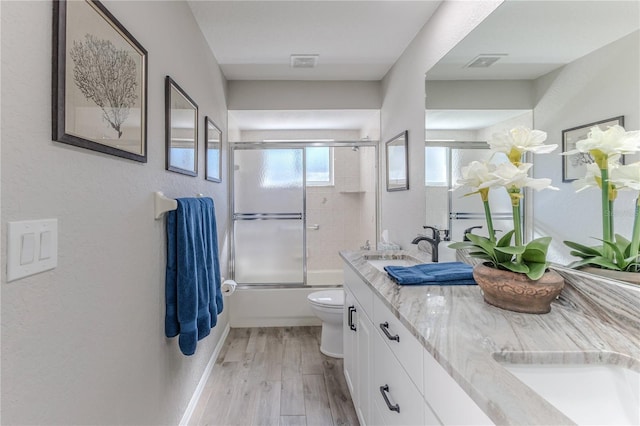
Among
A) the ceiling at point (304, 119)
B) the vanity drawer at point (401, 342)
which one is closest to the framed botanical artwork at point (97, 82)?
the vanity drawer at point (401, 342)

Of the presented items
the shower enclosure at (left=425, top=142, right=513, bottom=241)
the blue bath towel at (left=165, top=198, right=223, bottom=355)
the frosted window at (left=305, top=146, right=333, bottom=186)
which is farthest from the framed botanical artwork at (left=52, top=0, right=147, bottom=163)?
the frosted window at (left=305, top=146, right=333, bottom=186)

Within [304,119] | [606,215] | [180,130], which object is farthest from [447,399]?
[304,119]

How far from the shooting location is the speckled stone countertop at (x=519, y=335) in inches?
22.7

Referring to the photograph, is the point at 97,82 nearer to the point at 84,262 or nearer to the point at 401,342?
the point at 84,262

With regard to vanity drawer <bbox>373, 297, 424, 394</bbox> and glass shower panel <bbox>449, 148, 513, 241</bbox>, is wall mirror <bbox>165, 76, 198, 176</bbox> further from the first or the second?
glass shower panel <bbox>449, 148, 513, 241</bbox>

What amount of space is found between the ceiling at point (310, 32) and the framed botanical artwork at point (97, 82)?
0.97 meters

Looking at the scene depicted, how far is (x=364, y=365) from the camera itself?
159cm

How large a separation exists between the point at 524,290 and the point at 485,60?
1086 mm

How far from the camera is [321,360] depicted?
2504 mm

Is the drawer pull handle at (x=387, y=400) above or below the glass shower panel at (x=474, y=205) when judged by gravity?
below

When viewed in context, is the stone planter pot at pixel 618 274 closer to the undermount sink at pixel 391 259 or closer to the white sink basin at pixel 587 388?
the white sink basin at pixel 587 388

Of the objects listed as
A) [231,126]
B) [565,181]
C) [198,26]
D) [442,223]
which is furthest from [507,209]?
[231,126]

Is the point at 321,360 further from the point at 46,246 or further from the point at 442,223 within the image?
the point at 46,246

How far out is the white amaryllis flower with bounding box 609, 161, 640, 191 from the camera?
882 mm
